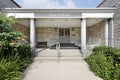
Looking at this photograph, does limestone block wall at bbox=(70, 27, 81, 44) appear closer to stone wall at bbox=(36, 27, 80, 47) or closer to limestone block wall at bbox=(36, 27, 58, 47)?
stone wall at bbox=(36, 27, 80, 47)

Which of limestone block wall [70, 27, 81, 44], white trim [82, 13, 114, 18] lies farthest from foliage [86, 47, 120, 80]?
limestone block wall [70, 27, 81, 44]

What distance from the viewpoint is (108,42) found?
1548cm

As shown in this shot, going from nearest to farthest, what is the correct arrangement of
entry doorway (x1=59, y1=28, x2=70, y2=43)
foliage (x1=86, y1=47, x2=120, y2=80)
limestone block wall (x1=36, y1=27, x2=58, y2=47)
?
foliage (x1=86, y1=47, x2=120, y2=80) → limestone block wall (x1=36, y1=27, x2=58, y2=47) → entry doorway (x1=59, y1=28, x2=70, y2=43)

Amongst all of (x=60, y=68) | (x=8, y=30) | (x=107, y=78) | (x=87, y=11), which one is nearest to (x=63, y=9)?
(x=87, y=11)

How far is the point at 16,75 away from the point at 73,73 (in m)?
3.00

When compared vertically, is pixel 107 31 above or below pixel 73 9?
below

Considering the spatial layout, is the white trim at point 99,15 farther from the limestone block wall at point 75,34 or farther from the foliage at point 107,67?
the limestone block wall at point 75,34

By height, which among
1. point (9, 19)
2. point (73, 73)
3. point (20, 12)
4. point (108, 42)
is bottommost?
point (73, 73)

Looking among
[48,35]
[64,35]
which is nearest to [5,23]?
[48,35]

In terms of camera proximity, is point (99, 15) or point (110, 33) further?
point (110, 33)

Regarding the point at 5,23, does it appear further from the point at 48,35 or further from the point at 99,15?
the point at 48,35

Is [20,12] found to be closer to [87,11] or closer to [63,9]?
[63,9]

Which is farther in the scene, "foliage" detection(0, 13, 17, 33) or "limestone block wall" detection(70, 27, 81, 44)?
"limestone block wall" detection(70, 27, 81, 44)

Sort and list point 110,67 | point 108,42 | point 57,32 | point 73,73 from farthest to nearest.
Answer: point 57,32 → point 108,42 → point 73,73 → point 110,67
